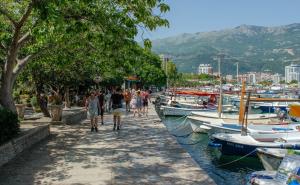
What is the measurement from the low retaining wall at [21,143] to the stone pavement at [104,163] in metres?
0.22

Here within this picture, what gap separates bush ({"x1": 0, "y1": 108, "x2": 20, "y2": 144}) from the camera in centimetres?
1270

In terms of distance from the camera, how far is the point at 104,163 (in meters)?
12.5

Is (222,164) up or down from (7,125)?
down

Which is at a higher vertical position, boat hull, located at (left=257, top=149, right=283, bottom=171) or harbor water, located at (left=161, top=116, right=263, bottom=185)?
boat hull, located at (left=257, top=149, right=283, bottom=171)

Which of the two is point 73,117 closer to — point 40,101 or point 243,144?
point 40,101

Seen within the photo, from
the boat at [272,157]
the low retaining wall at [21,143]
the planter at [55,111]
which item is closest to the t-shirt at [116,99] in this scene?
the low retaining wall at [21,143]

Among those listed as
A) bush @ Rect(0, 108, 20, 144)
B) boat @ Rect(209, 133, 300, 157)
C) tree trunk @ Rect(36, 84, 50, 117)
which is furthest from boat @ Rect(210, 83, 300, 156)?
tree trunk @ Rect(36, 84, 50, 117)

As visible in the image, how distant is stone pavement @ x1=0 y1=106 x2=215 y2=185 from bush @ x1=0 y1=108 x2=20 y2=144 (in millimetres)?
730

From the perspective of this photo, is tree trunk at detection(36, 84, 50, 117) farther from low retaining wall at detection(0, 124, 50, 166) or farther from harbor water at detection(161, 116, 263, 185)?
harbor water at detection(161, 116, 263, 185)

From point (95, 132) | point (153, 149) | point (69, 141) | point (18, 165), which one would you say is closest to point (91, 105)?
point (95, 132)

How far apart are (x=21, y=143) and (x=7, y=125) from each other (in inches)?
41.9

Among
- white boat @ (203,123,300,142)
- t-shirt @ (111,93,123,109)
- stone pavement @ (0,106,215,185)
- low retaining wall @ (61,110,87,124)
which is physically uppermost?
t-shirt @ (111,93,123,109)

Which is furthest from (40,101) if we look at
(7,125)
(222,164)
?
(7,125)

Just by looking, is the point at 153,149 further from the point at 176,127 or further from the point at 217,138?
the point at 176,127
